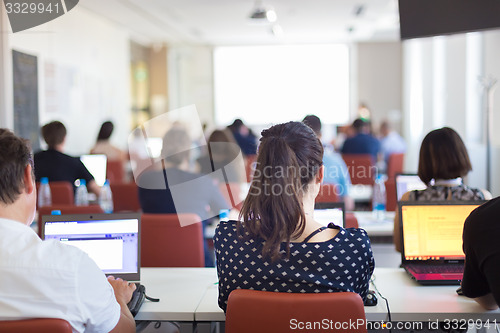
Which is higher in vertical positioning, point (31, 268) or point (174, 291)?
point (31, 268)

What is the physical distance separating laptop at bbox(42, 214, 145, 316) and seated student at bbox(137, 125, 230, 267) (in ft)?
4.39

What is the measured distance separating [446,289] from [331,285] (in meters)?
0.79

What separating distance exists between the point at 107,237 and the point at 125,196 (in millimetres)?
2533

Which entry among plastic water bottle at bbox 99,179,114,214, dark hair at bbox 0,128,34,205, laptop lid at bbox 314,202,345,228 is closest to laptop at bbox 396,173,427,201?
laptop lid at bbox 314,202,345,228

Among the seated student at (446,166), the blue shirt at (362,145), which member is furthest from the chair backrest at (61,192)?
the blue shirt at (362,145)

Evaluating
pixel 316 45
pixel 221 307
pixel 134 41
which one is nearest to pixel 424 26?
pixel 221 307

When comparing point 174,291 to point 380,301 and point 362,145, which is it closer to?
point 380,301

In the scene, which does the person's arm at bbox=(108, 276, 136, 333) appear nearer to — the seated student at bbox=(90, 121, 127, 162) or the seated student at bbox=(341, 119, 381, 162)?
the seated student at bbox=(90, 121, 127, 162)

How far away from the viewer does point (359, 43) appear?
1432 centimetres

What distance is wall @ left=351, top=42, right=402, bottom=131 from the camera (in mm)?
14281

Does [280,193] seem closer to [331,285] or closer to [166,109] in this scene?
[331,285]

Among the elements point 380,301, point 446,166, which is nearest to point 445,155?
point 446,166

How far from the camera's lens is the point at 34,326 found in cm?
156

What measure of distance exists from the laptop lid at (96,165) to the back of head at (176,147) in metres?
1.16
